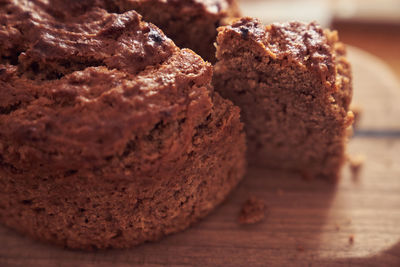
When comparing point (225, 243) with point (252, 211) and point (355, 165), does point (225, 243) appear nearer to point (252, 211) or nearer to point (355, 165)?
point (252, 211)

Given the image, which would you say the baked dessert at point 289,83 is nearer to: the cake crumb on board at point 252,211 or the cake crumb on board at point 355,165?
the cake crumb on board at point 355,165

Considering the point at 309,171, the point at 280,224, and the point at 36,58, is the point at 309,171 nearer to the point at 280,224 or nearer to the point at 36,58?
the point at 280,224

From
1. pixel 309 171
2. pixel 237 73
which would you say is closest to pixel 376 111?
pixel 309 171

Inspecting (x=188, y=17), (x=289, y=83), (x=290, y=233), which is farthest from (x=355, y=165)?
(x=188, y=17)

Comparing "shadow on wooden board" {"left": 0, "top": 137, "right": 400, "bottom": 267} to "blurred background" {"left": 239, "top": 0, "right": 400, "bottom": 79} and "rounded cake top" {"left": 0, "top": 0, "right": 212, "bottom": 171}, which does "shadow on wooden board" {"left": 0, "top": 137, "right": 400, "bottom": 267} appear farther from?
"blurred background" {"left": 239, "top": 0, "right": 400, "bottom": 79}

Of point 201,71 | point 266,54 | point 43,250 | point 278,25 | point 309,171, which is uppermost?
point 278,25

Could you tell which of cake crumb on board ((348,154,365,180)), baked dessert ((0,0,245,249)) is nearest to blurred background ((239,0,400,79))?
cake crumb on board ((348,154,365,180))
